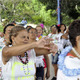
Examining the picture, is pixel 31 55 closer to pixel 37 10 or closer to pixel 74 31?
pixel 74 31

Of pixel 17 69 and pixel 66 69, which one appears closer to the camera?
pixel 66 69

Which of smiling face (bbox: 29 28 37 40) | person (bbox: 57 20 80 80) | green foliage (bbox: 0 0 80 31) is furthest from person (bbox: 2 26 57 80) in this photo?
green foliage (bbox: 0 0 80 31)

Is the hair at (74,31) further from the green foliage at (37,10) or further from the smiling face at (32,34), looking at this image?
the green foliage at (37,10)

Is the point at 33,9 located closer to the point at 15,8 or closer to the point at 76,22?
the point at 15,8

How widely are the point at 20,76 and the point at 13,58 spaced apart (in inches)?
10.0

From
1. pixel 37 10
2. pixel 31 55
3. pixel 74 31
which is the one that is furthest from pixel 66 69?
pixel 37 10

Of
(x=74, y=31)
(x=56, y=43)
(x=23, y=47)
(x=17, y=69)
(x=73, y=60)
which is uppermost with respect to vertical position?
(x=74, y=31)

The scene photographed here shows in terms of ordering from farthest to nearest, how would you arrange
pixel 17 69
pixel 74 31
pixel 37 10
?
1. pixel 37 10
2. pixel 17 69
3. pixel 74 31

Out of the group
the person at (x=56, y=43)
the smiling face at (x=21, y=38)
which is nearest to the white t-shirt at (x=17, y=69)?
the smiling face at (x=21, y=38)

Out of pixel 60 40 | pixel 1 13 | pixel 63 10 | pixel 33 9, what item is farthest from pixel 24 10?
pixel 60 40

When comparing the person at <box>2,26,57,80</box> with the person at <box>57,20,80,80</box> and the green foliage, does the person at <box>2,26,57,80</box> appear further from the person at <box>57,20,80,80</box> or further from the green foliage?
the green foliage

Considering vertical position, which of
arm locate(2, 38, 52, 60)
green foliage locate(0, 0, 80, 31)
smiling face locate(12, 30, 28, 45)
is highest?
green foliage locate(0, 0, 80, 31)

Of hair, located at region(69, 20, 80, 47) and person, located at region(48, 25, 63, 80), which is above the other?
hair, located at region(69, 20, 80, 47)

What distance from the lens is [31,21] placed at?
22484 millimetres
